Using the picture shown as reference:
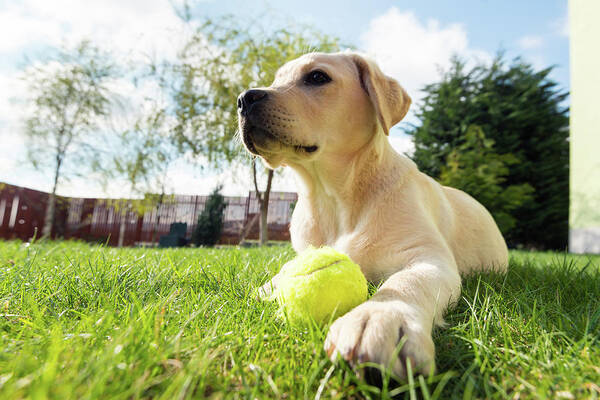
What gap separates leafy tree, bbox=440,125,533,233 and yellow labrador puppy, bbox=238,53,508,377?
10083 millimetres

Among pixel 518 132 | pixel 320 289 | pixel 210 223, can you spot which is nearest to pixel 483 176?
pixel 518 132

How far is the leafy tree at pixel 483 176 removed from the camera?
12086 millimetres

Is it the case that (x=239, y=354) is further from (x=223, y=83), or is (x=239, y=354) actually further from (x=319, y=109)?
(x=223, y=83)

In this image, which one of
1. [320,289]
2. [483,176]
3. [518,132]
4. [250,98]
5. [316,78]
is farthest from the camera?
[518,132]

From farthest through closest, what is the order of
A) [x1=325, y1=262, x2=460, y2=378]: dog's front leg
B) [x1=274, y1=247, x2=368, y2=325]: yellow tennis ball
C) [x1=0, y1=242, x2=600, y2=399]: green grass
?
1. [x1=274, y1=247, x2=368, y2=325]: yellow tennis ball
2. [x1=325, y1=262, x2=460, y2=378]: dog's front leg
3. [x1=0, y1=242, x2=600, y2=399]: green grass

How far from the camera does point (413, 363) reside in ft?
3.05

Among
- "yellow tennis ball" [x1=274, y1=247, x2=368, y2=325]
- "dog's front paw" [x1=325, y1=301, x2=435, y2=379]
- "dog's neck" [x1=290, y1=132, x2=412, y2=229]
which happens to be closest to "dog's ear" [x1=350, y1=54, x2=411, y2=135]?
"dog's neck" [x1=290, y1=132, x2=412, y2=229]

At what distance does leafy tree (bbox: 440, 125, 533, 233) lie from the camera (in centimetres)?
1209

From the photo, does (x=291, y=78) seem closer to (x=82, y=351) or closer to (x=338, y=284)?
(x=338, y=284)

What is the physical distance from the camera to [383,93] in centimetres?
259

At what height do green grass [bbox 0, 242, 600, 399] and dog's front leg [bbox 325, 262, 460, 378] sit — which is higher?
dog's front leg [bbox 325, 262, 460, 378]

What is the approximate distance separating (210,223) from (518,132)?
14.2 meters

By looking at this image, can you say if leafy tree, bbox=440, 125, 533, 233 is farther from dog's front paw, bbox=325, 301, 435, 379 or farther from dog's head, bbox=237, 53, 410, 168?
dog's front paw, bbox=325, 301, 435, 379

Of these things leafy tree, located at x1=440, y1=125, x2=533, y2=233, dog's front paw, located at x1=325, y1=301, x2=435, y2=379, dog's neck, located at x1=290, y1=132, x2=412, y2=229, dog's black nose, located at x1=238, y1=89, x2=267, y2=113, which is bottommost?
dog's front paw, located at x1=325, y1=301, x2=435, y2=379
